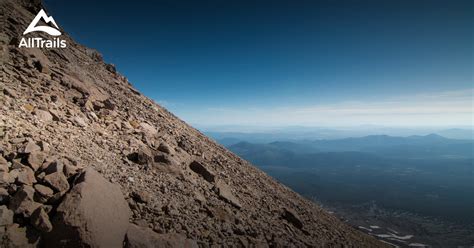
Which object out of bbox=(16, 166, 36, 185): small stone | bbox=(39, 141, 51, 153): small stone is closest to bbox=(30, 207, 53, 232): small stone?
bbox=(16, 166, 36, 185): small stone

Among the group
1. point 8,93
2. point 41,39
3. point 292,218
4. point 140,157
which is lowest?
point 292,218

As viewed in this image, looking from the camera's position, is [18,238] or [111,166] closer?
[18,238]

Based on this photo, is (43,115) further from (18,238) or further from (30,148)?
(18,238)

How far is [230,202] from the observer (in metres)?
14.7

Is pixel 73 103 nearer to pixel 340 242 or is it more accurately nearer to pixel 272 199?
pixel 272 199

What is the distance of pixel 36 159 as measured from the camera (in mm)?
9094

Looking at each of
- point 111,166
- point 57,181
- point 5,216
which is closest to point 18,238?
point 5,216

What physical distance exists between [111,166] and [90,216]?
3.74 meters

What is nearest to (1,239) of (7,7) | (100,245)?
(100,245)

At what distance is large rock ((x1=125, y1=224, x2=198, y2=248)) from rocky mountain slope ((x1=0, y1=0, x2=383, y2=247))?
0.75 ft

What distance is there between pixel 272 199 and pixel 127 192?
12733mm

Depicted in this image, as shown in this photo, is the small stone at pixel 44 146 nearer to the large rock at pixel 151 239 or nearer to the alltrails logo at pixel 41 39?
→ the large rock at pixel 151 239

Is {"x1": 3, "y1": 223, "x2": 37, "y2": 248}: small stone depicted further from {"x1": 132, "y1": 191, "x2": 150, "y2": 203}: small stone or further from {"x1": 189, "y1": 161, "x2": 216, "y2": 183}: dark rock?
{"x1": 189, "y1": 161, "x2": 216, "y2": 183}: dark rock

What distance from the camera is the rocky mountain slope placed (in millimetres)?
8500
